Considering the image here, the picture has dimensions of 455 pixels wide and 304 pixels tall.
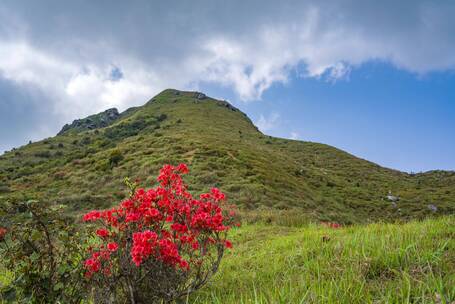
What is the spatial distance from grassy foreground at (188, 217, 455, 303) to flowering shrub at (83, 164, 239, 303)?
451 millimetres

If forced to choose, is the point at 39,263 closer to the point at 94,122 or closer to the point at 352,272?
the point at 352,272

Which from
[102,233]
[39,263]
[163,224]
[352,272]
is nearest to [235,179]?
[163,224]

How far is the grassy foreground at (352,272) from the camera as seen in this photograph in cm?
258

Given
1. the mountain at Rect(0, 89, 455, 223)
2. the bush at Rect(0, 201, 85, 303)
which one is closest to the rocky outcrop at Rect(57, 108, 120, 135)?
the mountain at Rect(0, 89, 455, 223)

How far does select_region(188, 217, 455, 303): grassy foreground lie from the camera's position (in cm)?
258

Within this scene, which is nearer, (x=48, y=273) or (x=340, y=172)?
(x=48, y=273)

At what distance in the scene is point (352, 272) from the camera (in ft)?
10.5

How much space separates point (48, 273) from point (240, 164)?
79.7 feet

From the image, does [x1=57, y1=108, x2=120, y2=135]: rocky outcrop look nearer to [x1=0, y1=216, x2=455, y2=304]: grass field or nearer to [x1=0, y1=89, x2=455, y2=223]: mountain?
[x1=0, y1=89, x2=455, y2=223]: mountain

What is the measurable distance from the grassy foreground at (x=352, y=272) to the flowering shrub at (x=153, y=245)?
0.45m

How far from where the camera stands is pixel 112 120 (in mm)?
96688

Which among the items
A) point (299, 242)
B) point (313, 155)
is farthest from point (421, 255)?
point (313, 155)

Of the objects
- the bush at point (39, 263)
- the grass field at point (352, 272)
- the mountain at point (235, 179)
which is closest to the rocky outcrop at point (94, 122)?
the mountain at point (235, 179)

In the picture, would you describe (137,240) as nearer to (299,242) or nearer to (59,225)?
Answer: (59,225)
